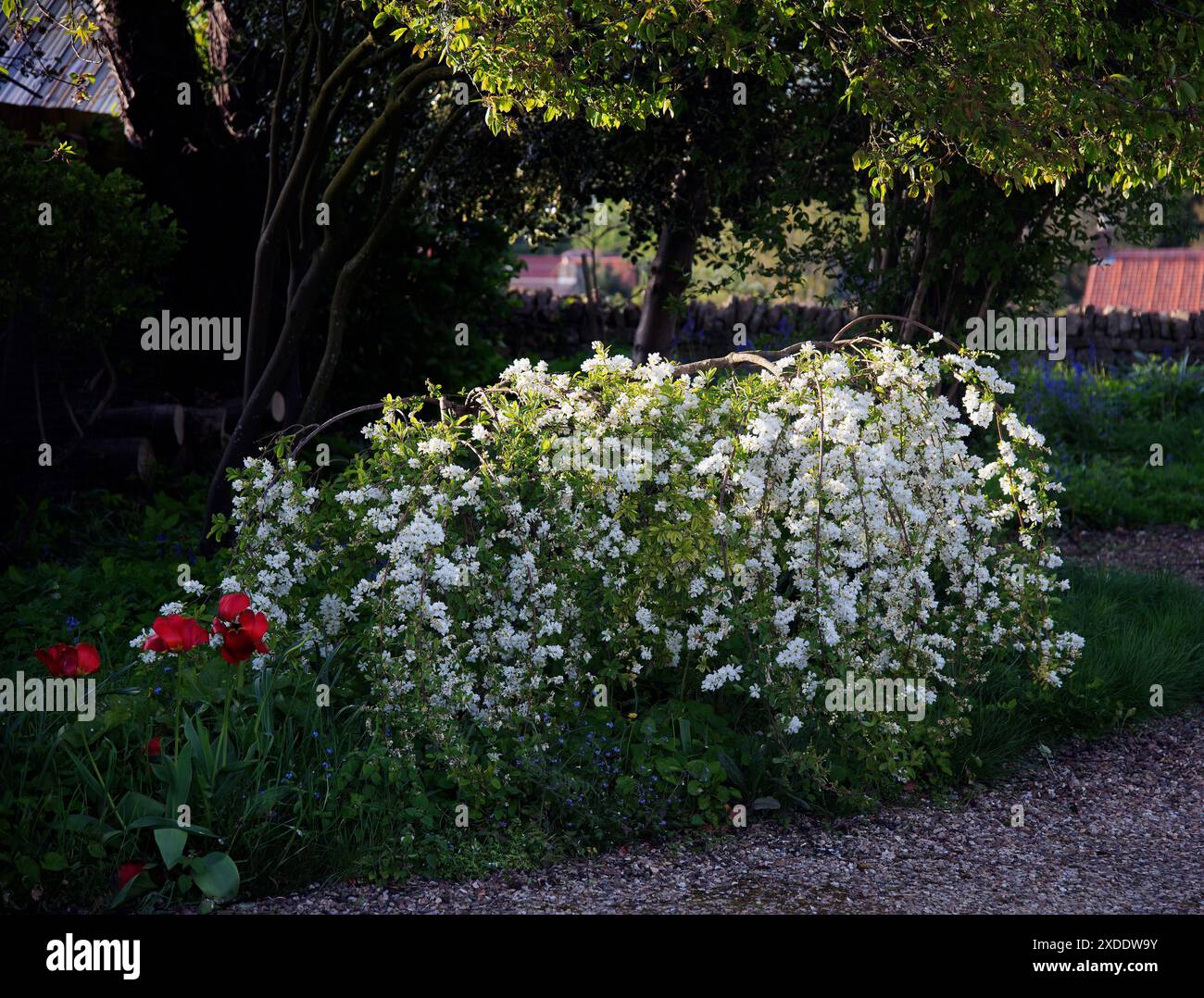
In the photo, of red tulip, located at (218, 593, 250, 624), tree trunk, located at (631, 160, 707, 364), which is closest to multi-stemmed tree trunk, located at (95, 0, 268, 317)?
tree trunk, located at (631, 160, 707, 364)

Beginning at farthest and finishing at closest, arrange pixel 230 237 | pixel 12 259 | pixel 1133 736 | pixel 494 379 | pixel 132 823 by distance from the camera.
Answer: pixel 494 379 → pixel 230 237 → pixel 12 259 → pixel 1133 736 → pixel 132 823

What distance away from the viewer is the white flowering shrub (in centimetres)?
416

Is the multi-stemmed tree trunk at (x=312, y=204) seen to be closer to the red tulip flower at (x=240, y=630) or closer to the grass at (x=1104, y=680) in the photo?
the red tulip flower at (x=240, y=630)

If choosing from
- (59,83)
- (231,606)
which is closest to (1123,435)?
(231,606)

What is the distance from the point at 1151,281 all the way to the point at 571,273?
34662 mm

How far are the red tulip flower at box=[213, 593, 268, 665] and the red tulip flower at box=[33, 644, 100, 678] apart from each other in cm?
36

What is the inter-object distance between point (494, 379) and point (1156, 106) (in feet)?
21.9

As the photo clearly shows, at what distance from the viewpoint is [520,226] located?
923cm

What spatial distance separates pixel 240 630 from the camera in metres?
3.59

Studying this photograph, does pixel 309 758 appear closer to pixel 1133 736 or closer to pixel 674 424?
pixel 674 424

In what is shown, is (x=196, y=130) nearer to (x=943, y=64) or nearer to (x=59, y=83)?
(x=59, y=83)

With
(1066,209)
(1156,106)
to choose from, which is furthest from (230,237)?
(1156,106)

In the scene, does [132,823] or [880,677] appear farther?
[880,677]

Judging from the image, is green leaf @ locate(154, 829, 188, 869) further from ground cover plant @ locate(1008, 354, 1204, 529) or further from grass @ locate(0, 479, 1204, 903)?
ground cover plant @ locate(1008, 354, 1204, 529)
